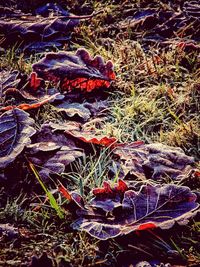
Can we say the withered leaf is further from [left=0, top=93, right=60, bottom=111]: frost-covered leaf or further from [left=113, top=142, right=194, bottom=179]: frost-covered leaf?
[left=113, top=142, right=194, bottom=179]: frost-covered leaf

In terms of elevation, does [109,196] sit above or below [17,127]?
below

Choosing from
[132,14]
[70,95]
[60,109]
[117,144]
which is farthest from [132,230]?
[132,14]

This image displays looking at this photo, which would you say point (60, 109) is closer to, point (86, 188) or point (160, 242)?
point (86, 188)

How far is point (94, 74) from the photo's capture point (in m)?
2.43

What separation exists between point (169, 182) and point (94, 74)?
0.83 meters

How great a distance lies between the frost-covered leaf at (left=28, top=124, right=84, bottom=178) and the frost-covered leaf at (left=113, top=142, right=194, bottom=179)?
0.72 feet

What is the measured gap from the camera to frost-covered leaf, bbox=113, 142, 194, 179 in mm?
1898

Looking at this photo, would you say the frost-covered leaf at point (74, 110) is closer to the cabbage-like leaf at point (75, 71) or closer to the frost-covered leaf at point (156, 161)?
the cabbage-like leaf at point (75, 71)

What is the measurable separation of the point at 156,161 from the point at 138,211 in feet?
1.03

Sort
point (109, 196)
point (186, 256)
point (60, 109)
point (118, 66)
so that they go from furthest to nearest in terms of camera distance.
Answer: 1. point (118, 66)
2. point (60, 109)
3. point (109, 196)
4. point (186, 256)

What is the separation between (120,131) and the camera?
86.5 inches

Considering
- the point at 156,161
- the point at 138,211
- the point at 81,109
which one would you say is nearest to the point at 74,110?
the point at 81,109

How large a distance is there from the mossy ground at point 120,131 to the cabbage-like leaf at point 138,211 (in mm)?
46

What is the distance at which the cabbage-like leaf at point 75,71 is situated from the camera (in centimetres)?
242
